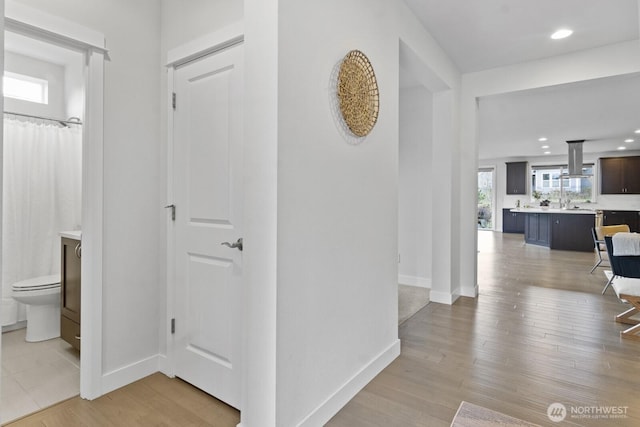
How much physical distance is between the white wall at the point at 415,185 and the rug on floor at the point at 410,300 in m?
0.21

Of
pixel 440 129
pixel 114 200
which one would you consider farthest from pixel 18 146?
pixel 440 129

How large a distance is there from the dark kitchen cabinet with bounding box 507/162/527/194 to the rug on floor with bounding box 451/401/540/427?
36.8 feet

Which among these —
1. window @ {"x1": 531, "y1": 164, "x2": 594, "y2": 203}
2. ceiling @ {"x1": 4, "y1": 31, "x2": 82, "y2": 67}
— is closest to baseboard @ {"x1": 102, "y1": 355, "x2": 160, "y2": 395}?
ceiling @ {"x1": 4, "y1": 31, "x2": 82, "y2": 67}

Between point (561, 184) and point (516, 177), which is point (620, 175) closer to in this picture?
point (561, 184)

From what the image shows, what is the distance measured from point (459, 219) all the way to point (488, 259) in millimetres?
3173

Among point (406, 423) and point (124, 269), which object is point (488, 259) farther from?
point (124, 269)

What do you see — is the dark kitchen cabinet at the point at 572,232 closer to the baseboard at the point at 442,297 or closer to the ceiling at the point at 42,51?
the baseboard at the point at 442,297

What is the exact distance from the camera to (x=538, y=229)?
342 inches

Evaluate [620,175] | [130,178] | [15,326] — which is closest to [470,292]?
[130,178]

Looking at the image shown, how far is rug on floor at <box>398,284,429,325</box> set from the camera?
3559mm

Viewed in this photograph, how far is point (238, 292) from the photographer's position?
1.98 m

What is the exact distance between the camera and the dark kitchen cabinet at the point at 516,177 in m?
11.5

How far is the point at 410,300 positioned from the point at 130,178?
3.10 metres

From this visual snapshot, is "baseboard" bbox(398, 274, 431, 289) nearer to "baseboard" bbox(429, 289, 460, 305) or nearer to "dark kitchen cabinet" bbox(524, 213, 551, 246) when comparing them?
"baseboard" bbox(429, 289, 460, 305)
